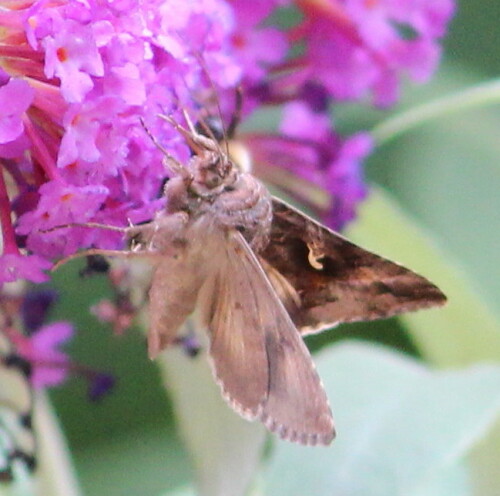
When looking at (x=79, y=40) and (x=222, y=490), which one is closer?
(x=79, y=40)

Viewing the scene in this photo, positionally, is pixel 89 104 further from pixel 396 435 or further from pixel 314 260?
pixel 396 435

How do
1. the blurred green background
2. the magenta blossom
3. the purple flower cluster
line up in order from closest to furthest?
the purple flower cluster, the magenta blossom, the blurred green background

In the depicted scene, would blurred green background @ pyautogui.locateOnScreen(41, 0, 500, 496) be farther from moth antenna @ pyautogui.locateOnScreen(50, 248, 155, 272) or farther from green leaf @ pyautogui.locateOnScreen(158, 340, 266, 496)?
moth antenna @ pyautogui.locateOnScreen(50, 248, 155, 272)

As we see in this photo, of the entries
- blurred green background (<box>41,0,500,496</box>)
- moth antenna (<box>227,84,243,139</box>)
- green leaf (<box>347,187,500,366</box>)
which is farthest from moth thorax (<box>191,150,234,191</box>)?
blurred green background (<box>41,0,500,496</box>)

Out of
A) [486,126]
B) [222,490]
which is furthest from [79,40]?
[486,126]

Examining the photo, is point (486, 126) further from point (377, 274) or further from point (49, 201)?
point (49, 201)
